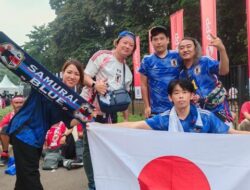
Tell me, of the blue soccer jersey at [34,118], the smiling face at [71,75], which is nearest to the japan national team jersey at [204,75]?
the smiling face at [71,75]

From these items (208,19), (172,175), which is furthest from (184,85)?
(208,19)

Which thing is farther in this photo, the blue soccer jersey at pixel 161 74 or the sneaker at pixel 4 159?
the sneaker at pixel 4 159

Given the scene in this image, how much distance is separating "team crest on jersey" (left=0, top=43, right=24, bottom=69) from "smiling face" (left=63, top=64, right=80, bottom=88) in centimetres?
56

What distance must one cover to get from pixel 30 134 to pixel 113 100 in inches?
39.2

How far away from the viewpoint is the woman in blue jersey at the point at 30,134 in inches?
136

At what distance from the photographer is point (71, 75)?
3.76 m

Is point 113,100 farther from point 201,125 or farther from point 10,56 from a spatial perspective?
point 10,56

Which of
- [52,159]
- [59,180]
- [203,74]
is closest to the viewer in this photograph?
[203,74]

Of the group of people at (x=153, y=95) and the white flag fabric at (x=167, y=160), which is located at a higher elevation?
the group of people at (x=153, y=95)

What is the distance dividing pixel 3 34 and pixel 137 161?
63.2 inches

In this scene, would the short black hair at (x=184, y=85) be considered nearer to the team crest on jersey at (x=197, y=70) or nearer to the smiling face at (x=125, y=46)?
the team crest on jersey at (x=197, y=70)

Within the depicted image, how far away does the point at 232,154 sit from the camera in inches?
126

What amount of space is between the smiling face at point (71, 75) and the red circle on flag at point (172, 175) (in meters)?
1.10

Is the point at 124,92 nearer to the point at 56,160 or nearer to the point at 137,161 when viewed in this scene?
the point at 137,161
